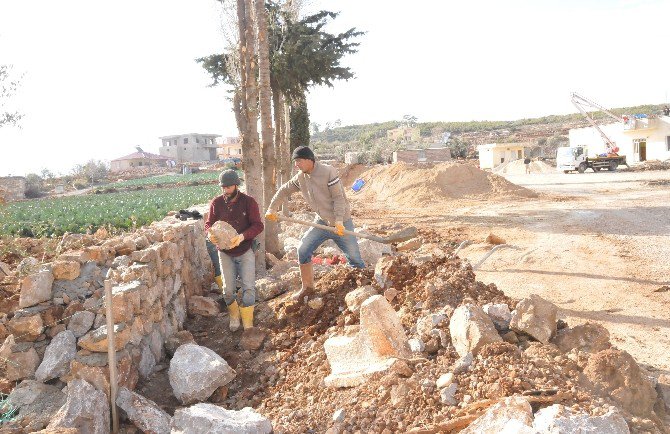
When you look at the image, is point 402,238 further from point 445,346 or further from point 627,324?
point 445,346

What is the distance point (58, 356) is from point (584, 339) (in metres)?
3.70

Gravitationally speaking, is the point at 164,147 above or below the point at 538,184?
above

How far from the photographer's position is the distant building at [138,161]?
6556cm

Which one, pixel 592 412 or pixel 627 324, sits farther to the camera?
pixel 627 324

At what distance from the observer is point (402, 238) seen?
261 inches

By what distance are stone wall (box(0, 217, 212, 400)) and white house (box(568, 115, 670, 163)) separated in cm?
3736

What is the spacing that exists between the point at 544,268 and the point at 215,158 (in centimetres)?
7042

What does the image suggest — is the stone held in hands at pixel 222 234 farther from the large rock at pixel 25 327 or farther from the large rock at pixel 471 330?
the large rock at pixel 471 330

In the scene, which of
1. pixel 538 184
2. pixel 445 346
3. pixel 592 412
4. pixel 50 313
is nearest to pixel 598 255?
pixel 445 346

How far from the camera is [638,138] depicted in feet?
→ 119

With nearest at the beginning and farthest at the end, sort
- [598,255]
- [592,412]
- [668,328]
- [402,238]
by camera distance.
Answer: [592,412], [668,328], [402,238], [598,255]

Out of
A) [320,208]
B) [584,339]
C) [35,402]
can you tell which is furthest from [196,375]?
[584,339]

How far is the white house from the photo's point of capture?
34.4 metres

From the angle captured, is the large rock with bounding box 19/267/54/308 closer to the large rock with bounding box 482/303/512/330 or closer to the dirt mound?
the large rock with bounding box 482/303/512/330
